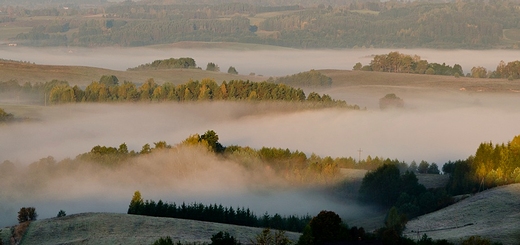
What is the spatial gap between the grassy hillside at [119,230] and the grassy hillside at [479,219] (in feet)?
31.2

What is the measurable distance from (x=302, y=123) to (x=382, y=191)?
67.0 m

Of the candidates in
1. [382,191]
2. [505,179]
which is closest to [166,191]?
[382,191]

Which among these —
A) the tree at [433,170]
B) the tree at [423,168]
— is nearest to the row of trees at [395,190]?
the tree at [423,168]

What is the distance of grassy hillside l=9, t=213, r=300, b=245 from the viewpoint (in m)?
56.4

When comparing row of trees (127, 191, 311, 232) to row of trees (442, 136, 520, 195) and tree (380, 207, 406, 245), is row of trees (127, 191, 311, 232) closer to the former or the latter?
tree (380, 207, 406, 245)

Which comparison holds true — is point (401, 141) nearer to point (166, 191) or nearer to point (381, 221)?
point (166, 191)

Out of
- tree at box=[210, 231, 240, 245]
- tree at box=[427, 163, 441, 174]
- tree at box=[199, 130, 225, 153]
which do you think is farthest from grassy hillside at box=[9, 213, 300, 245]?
tree at box=[427, 163, 441, 174]

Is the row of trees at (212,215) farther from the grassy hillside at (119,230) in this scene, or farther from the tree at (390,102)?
the tree at (390,102)

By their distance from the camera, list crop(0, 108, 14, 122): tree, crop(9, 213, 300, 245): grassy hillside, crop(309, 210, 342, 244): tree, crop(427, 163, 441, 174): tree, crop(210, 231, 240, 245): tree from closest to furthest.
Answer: crop(210, 231, 240, 245): tree
crop(309, 210, 342, 244): tree
crop(9, 213, 300, 245): grassy hillside
crop(427, 163, 441, 174): tree
crop(0, 108, 14, 122): tree

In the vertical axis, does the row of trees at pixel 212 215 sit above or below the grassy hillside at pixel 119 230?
below

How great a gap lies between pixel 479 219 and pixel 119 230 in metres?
22.4

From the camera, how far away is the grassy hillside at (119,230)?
56.4 meters

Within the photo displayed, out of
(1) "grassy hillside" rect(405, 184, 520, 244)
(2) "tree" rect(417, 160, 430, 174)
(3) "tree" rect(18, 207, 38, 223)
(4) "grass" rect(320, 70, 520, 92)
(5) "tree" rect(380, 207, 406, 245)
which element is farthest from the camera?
(4) "grass" rect(320, 70, 520, 92)

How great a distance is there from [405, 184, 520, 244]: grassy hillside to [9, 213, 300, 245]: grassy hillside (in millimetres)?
9506
